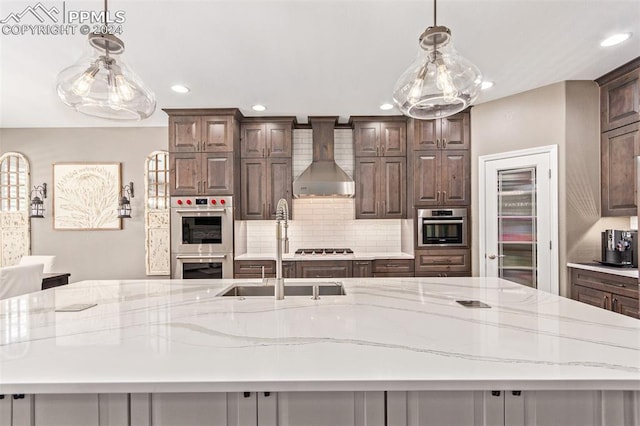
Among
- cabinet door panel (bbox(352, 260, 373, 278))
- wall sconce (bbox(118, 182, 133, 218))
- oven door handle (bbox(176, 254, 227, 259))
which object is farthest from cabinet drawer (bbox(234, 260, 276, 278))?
wall sconce (bbox(118, 182, 133, 218))

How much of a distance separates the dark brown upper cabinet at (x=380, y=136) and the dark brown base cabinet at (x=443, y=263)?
1349mm

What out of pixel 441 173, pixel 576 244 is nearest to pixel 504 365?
pixel 576 244

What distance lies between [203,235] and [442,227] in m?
2.92

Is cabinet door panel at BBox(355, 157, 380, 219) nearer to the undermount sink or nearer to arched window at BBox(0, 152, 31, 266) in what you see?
the undermount sink

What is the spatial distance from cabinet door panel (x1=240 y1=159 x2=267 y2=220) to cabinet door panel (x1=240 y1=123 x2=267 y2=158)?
0.33ft

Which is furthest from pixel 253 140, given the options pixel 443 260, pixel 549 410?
pixel 549 410

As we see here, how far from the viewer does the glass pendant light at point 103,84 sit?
1476 mm

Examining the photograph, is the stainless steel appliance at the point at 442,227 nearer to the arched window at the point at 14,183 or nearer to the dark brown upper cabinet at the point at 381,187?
the dark brown upper cabinet at the point at 381,187

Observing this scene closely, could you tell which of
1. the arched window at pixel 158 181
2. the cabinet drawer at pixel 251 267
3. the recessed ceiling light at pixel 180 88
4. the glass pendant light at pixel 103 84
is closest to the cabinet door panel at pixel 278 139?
the recessed ceiling light at pixel 180 88

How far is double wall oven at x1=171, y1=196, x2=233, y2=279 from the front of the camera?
12.7 ft

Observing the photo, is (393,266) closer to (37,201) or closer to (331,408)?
(331,408)

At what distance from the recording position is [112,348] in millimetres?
1020

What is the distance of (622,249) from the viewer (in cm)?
282

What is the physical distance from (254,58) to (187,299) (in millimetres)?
2074
